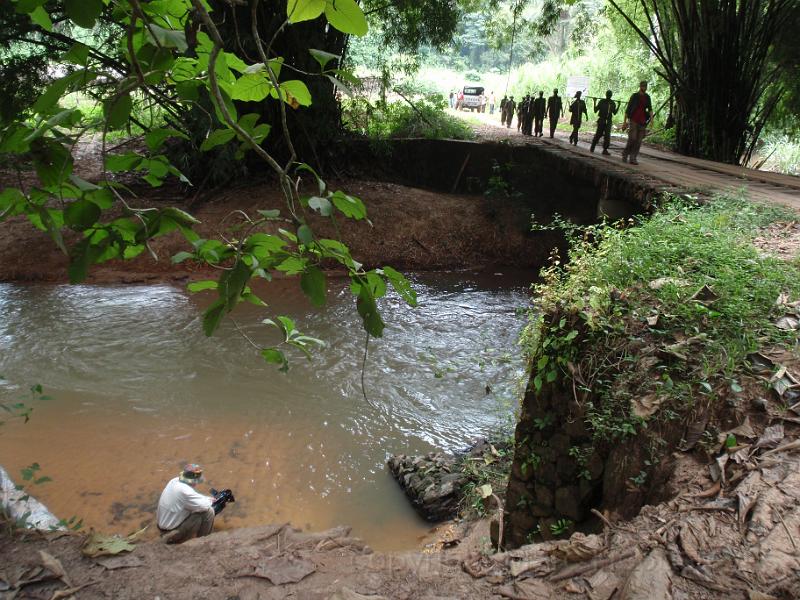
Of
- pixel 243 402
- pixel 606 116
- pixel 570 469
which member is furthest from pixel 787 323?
pixel 606 116

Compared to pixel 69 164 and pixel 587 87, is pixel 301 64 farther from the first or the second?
pixel 587 87

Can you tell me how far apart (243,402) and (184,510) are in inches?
83.2

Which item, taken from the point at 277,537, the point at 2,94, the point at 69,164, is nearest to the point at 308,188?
the point at 2,94

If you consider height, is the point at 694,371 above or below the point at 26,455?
above

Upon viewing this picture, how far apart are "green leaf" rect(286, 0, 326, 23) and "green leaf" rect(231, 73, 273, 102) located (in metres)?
0.24

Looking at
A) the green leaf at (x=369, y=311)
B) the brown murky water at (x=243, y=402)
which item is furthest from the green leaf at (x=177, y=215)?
the brown murky water at (x=243, y=402)

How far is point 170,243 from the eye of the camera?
10391 millimetres

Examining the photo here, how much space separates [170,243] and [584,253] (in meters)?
8.33

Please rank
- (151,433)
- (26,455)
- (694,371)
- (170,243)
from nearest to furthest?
(694,371)
(26,455)
(151,433)
(170,243)

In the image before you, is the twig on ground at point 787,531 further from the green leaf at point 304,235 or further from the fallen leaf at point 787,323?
the green leaf at point 304,235

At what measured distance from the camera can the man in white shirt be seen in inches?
170

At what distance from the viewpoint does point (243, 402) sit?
252 inches

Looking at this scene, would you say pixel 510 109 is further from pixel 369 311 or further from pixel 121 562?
pixel 369 311

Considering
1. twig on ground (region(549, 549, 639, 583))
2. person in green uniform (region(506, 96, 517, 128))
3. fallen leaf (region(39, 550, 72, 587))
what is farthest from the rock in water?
person in green uniform (region(506, 96, 517, 128))
